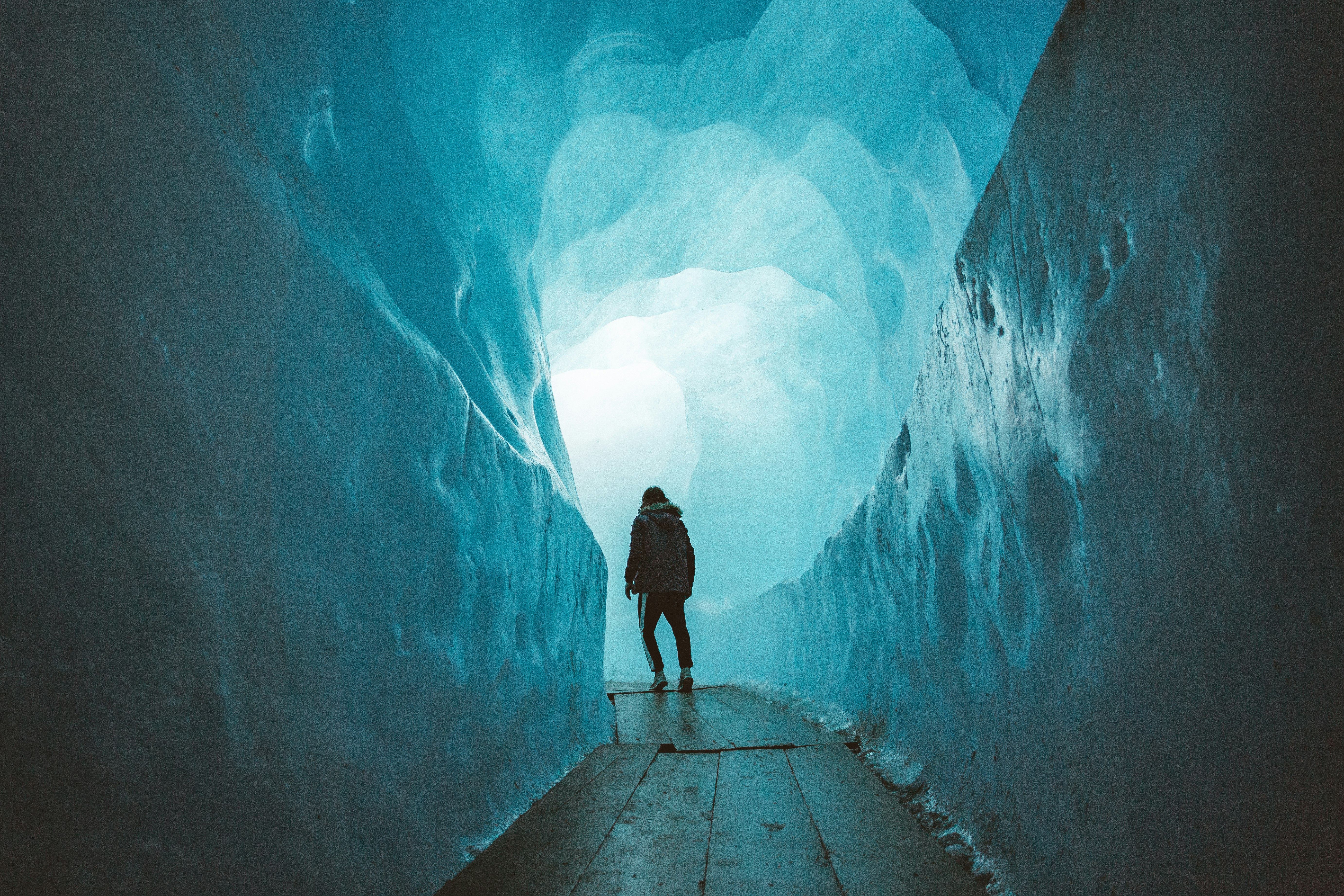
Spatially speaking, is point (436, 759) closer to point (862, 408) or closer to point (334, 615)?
point (334, 615)

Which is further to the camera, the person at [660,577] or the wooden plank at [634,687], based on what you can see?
the wooden plank at [634,687]

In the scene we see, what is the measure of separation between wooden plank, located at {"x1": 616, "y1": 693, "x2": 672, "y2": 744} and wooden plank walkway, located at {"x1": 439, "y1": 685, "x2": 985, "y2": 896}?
0.29 meters

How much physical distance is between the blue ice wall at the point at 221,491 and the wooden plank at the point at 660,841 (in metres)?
0.31

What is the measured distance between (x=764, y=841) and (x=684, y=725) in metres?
1.95

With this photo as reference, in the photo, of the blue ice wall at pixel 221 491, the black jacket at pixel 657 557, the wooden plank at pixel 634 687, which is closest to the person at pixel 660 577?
the black jacket at pixel 657 557

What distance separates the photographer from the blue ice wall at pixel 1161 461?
69 cm

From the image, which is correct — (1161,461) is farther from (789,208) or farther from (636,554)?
(789,208)

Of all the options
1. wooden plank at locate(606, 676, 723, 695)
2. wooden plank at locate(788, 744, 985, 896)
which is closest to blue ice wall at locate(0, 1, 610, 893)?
wooden plank at locate(788, 744, 985, 896)

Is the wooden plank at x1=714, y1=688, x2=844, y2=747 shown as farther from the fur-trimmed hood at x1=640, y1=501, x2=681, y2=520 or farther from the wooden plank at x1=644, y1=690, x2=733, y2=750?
the fur-trimmed hood at x1=640, y1=501, x2=681, y2=520

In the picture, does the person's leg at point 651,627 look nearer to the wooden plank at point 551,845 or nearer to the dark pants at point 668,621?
the dark pants at point 668,621

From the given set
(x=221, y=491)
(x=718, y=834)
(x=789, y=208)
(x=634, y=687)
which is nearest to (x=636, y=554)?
(x=634, y=687)

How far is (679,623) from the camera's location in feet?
17.5

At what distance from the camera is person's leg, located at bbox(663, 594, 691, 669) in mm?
5281

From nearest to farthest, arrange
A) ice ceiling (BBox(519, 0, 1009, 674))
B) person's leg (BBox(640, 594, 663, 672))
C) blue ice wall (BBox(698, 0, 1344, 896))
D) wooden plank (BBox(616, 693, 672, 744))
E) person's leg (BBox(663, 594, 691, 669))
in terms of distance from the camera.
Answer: blue ice wall (BBox(698, 0, 1344, 896)), wooden plank (BBox(616, 693, 672, 744)), ice ceiling (BBox(519, 0, 1009, 674)), person's leg (BBox(663, 594, 691, 669)), person's leg (BBox(640, 594, 663, 672))
